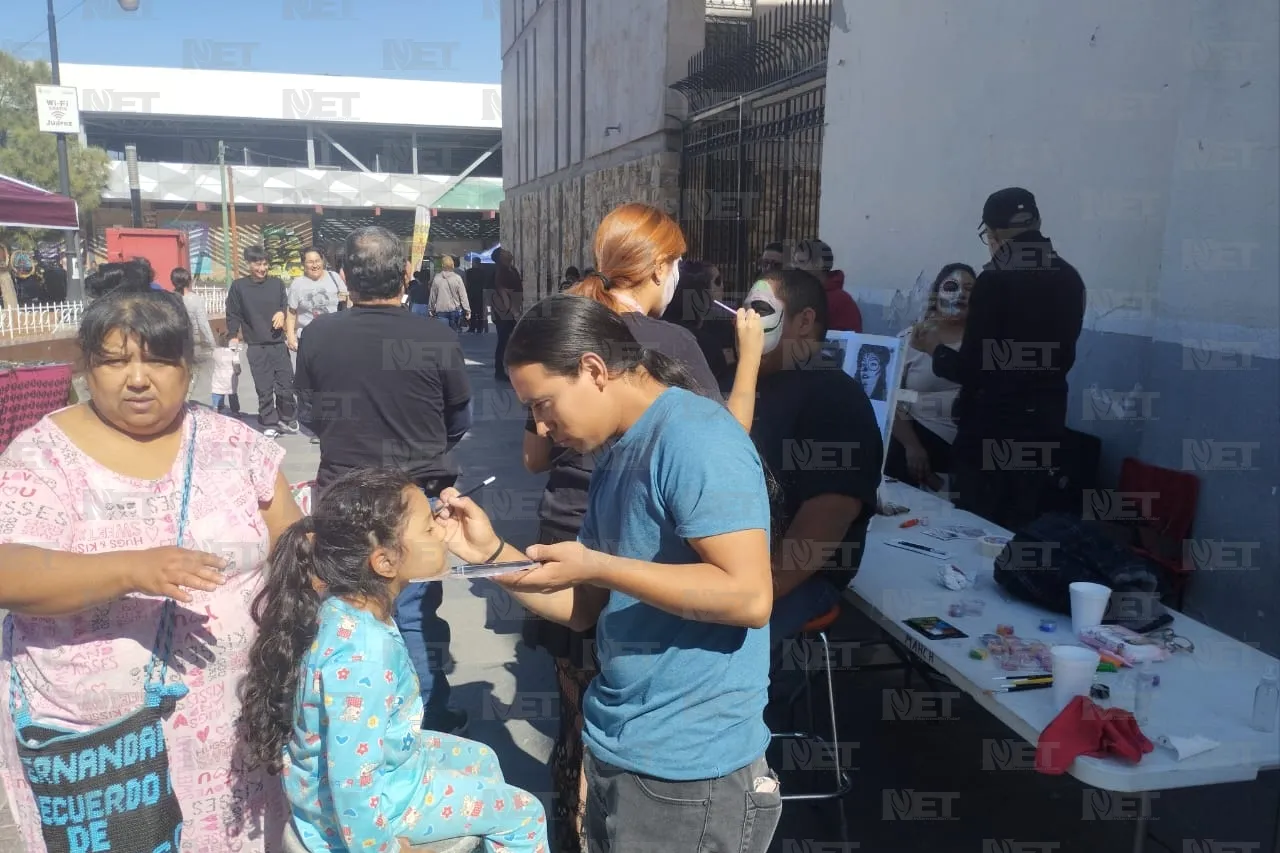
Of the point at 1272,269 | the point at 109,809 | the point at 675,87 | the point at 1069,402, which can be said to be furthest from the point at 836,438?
the point at 675,87

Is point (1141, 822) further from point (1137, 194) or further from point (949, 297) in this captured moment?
point (1137, 194)

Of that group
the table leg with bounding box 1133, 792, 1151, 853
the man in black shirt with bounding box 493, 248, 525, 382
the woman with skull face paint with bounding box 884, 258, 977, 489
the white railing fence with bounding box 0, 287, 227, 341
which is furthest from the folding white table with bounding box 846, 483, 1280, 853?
the white railing fence with bounding box 0, 287, 227, 341

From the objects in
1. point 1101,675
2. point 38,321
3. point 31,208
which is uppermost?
point 31,208

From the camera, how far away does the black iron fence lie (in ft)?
27.2

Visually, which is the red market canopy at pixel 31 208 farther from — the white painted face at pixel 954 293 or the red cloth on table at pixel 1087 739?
the red cloth on table at pixel 1087 739

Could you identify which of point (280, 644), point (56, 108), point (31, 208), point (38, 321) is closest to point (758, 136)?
point (31, 208)

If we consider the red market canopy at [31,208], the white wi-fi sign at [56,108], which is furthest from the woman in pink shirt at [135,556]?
the white wi-fi sign at [56,108]

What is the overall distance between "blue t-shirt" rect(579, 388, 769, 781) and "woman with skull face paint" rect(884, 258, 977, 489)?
129 inches

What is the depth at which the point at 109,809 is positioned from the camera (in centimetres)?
193

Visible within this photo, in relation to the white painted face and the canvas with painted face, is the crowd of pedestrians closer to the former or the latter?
the canvas with painted face

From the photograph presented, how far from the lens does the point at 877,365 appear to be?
404 cm

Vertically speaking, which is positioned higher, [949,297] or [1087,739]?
[949,297]

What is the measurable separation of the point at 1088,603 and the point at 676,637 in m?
1.51

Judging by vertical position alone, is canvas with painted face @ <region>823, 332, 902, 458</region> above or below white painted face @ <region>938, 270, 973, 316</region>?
below
